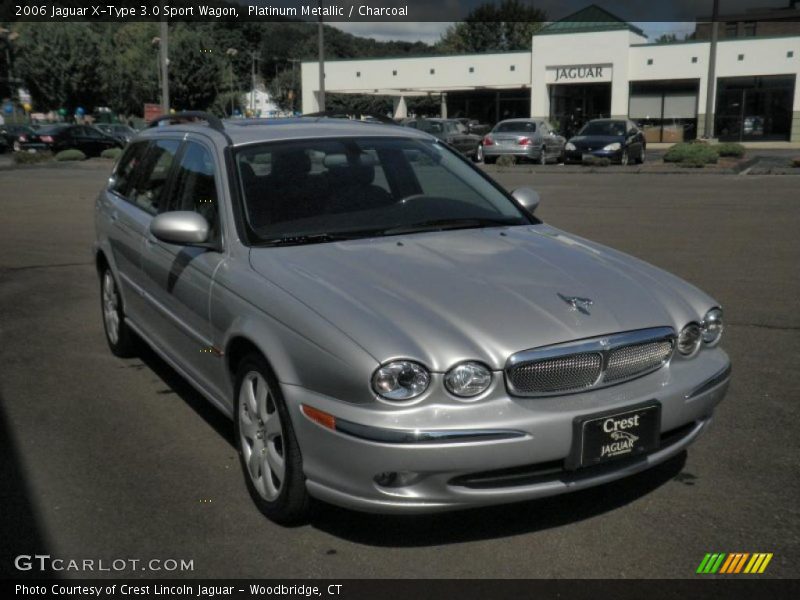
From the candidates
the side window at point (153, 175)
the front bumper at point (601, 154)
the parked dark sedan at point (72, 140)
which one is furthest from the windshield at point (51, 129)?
the side window at point (153, 175)

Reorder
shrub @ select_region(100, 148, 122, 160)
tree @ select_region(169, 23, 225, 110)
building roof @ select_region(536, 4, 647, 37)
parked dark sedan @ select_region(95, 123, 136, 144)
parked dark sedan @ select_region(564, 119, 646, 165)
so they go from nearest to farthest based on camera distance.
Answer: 1. parked dark sedan @ select_region(564, 119, 646, 165)
2. shrub @ select_region(100, 148, 122, 160)
3. parked dark sedan @ select_region(95, 123, 136, 144)
4. building roof @ select_region(536, 4, 647, 37)
5. tree @ select_region(169, 23, 225, 110)

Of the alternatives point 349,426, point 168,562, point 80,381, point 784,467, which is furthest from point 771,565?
point 80,381

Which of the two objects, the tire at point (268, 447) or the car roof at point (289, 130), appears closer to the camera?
the tire at point (268, 447)

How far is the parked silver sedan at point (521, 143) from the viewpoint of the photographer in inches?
1086

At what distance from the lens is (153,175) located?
565 cm

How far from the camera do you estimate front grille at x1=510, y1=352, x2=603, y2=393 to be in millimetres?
3338

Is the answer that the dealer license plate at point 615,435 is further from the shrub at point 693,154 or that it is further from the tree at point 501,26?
the tree at point 501,26

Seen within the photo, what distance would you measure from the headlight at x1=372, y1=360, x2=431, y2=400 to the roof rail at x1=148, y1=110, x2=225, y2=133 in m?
2.29

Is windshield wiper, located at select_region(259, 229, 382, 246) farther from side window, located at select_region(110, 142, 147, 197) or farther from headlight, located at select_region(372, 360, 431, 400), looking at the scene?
side window, located at select_region(110, 142, 147, 197)

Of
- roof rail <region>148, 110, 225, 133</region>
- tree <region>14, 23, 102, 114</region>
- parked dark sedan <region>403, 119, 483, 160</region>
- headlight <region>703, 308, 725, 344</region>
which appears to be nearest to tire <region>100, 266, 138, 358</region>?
roof rail <region>148, 110, 225, 133</region>

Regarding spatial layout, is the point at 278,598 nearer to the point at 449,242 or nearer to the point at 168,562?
the point at 168,562

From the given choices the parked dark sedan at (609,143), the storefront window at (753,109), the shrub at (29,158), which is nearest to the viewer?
the parked dark sedan at (609,143)

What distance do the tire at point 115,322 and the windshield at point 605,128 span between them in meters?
23.0

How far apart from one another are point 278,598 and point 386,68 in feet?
172
